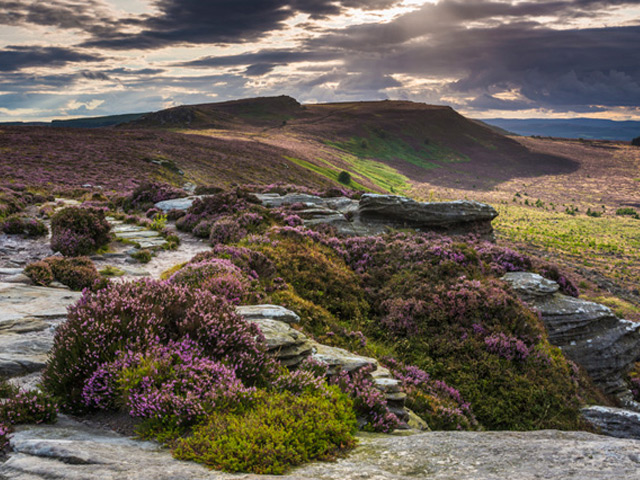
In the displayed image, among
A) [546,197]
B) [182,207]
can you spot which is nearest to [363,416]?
[182,207]

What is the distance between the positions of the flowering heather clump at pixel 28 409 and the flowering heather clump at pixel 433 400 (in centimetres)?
670

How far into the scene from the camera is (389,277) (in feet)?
50.6

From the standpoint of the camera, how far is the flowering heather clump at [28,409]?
454 centimetres

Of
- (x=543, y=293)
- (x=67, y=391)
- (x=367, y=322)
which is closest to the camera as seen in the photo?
(x=67, y=391)

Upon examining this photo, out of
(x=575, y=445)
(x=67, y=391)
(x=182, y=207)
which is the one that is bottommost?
(x=575, y=445)

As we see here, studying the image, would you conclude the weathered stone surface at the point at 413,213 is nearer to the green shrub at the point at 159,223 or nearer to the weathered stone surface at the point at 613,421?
the green shrub at the point at 159,223

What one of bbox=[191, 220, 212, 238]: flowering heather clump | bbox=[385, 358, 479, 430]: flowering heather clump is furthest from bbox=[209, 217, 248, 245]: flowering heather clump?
bbox=[385, 358, 479, 430]: flowering heather clump

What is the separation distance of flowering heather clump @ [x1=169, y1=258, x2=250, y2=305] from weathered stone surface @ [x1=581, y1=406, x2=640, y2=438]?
423 inches

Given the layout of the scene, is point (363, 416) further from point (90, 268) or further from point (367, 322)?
point (90, 268)

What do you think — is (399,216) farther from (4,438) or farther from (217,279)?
(4,438)

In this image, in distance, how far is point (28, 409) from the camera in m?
4.76

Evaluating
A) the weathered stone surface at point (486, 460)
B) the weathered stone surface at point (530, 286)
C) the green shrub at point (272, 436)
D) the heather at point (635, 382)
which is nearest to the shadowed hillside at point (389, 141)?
the weathered stone surface at point (530, 286)

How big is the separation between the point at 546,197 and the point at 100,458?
91388mm

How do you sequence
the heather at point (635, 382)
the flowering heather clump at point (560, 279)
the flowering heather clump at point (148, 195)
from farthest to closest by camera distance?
the flowering heather clump at point (148, 195), the flowering heather clump at point (560, 279), the heather at point (635, 382)
